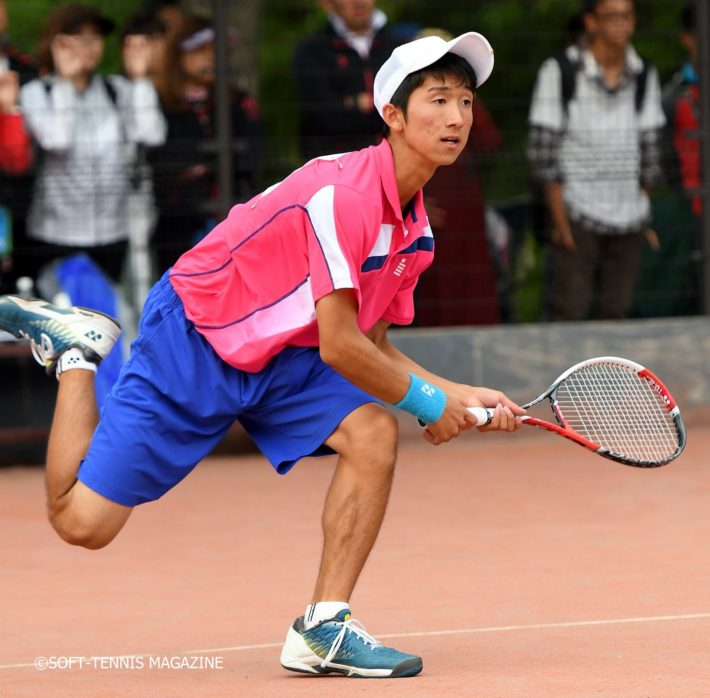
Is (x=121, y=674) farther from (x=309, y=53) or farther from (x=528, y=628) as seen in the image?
(x=309, y=53)

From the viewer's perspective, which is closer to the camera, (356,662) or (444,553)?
(356,662)

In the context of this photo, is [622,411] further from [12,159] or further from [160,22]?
[160,22]

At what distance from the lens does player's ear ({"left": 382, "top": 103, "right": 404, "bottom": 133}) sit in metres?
5.02

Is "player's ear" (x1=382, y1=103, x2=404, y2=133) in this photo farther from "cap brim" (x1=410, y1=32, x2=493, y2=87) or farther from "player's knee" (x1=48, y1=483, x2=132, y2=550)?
"player's knee" (x1=48, y1=483, x2=132, y2=550)

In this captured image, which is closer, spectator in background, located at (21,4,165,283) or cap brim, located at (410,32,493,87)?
cap brim, located at (410,32,493,87)

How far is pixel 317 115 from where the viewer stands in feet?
32.2

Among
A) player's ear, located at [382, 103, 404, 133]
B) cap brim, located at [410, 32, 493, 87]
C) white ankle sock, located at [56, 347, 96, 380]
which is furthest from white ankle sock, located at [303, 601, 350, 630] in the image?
cap brim, located at [410, 32, 493, 87]

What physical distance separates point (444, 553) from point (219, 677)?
2119mm

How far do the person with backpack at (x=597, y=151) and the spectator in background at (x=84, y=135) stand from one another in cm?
234

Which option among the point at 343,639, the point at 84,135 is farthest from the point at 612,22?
the point at 343,639

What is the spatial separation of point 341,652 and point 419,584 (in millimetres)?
1407

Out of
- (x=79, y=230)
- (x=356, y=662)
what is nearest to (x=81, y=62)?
(x=79, y=230)

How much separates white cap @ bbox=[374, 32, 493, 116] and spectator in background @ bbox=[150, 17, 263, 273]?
4.68 m

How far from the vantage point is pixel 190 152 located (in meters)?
9.73
